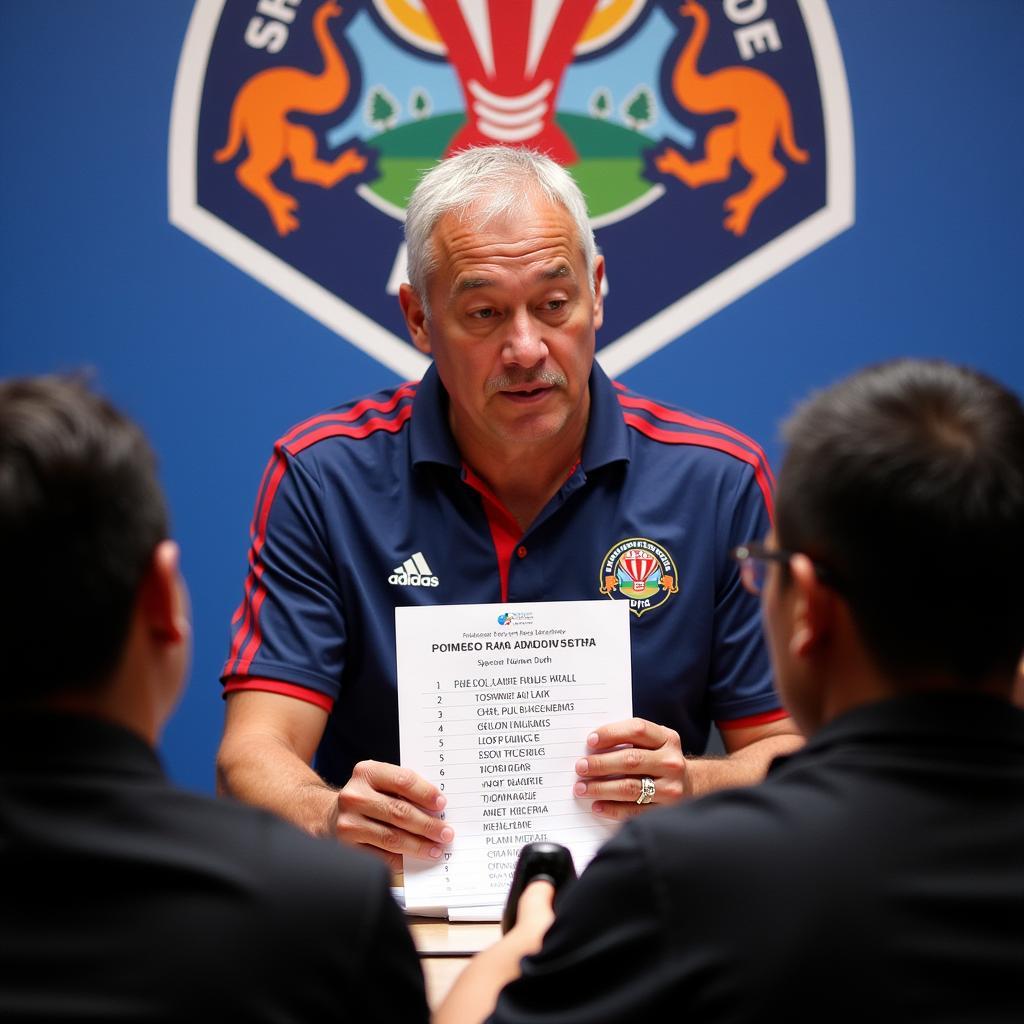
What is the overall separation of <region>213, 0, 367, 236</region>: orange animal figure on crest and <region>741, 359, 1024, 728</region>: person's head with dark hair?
2.07 m

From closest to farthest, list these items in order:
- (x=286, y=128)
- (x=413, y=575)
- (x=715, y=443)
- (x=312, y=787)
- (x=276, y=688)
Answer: (x=312, y=787) → (x=276, y=688) → (x=413, y=575) → (x=715, y=443) → (x=286, y=128)

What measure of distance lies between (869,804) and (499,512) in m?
1.18

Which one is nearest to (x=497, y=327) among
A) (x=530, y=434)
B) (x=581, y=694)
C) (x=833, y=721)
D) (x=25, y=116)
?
(x=530, y=434)

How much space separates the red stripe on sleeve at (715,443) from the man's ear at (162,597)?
1271 mm

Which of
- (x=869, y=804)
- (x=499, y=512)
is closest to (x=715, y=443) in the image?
(x=499, y=512)

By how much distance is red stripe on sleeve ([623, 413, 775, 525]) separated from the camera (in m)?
2.07

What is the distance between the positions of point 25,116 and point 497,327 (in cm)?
151

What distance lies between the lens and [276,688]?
1.85 metres

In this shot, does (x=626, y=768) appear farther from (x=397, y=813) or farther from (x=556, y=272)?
(x=556, y=272)

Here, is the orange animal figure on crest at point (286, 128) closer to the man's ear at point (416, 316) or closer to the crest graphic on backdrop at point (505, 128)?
the crest graphic on backdrop at point (505, 128)

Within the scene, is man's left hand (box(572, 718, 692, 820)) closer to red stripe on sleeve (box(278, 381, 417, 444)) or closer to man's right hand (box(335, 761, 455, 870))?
man's right hand (box(335, 761, 455, 870))

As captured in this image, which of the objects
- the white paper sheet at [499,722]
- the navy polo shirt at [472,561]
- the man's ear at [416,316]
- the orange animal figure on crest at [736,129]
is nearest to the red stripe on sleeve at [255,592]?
the navy polo shirt at [472,561]

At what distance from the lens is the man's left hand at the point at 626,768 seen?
5.02ft

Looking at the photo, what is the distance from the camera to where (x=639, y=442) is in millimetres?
2117
